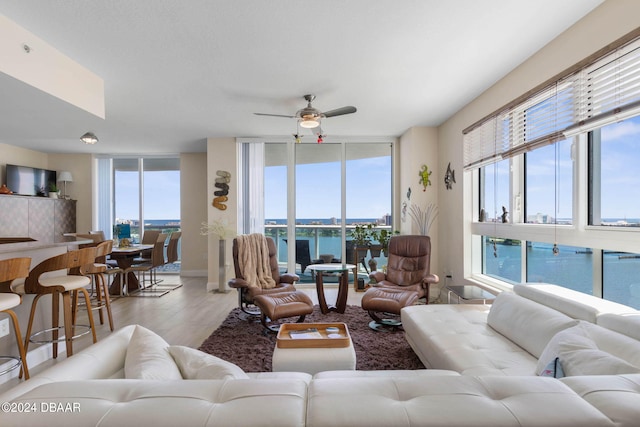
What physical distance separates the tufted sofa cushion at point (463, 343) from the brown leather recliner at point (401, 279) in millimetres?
575

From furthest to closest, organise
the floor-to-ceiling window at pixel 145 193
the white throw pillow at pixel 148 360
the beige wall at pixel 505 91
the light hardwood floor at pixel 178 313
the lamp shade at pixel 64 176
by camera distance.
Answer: the floor-to-ceiling window at pixel 145 193, the lamp shade at pixel 64 176, the light hardwood floor at pixel 178 313, the beige wall at pixel 505 91, the white throw pillow at pixel 148 360

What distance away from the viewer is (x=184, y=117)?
466 cm

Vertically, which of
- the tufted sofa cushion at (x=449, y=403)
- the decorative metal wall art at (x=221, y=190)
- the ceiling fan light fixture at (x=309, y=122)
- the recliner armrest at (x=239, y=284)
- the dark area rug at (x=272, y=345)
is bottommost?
the dark area rug at (x=272, y=345)

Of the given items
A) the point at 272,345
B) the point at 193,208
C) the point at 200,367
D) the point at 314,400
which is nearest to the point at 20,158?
the point at 193,208

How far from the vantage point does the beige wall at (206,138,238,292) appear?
574 cm

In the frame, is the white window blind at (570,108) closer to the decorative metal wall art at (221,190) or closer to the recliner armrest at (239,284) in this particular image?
the recliner armrest at (239,284)

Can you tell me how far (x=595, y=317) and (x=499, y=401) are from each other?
4.71 ft

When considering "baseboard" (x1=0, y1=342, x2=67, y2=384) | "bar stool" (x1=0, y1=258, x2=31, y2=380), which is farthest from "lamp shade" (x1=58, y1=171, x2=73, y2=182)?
"bar stool" (x1=0, y1=258, x2=31, y2=380)

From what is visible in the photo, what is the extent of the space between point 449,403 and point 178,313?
4227 mm

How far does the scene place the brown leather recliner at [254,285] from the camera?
3.69m

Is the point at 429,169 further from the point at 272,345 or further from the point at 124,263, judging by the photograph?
the point at 124,263

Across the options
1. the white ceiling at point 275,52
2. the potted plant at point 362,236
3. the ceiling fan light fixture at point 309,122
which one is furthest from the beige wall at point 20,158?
the potted plant at point 362,236

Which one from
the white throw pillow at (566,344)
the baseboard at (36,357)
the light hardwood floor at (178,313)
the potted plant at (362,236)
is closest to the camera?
the white throw pillow at (566,344)

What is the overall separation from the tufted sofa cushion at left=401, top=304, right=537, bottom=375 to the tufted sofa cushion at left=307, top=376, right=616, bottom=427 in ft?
3.11
